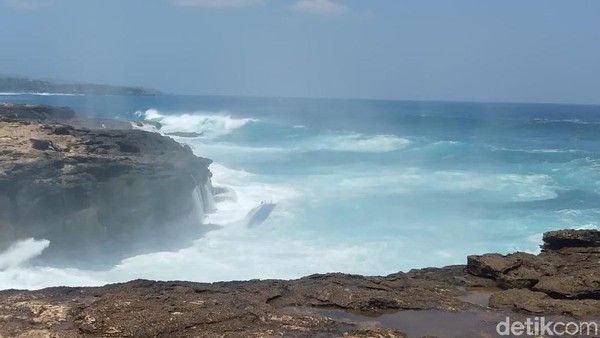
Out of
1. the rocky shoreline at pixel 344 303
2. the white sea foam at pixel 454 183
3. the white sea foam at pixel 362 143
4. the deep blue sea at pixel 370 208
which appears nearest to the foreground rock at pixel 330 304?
the rocky shoreline at pixel 344 303

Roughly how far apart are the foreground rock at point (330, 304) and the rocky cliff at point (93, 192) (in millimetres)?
10077

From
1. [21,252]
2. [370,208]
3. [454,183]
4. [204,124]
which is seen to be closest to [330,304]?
[21,252]

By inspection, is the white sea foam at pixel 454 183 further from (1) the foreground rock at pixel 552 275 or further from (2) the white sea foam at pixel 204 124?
(2) the white sea foam at pixel 204 124

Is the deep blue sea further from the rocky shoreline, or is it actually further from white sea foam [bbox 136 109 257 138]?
white sea foam [bbox 136 109 257 138]

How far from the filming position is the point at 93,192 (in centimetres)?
1784

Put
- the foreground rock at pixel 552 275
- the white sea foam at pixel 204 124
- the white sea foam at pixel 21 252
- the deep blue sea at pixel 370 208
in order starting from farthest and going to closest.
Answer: the white sea foam at pixel 204 124 → the deep blue sea at pixel 370 208 → the white sea foam at pixel 21 252 → the foreground rock at pixel 552 275

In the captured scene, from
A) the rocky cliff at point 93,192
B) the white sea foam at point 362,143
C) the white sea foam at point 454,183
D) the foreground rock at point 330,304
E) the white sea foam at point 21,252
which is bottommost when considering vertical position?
the foreground rock at point 330,304

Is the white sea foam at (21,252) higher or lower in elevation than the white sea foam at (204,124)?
lower

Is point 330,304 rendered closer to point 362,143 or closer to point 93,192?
point 93,192

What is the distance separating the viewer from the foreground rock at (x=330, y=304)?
20.4 feet

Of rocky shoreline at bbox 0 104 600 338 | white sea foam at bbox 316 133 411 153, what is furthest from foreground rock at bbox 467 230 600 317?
white sea foam at bbox 316 133 411 153

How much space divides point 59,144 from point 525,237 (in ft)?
51.4

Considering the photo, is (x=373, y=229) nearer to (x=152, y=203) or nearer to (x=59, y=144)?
(x=152, y=203)

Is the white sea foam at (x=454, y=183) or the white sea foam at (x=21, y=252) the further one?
the white sea foam at (x=454, y=183)
